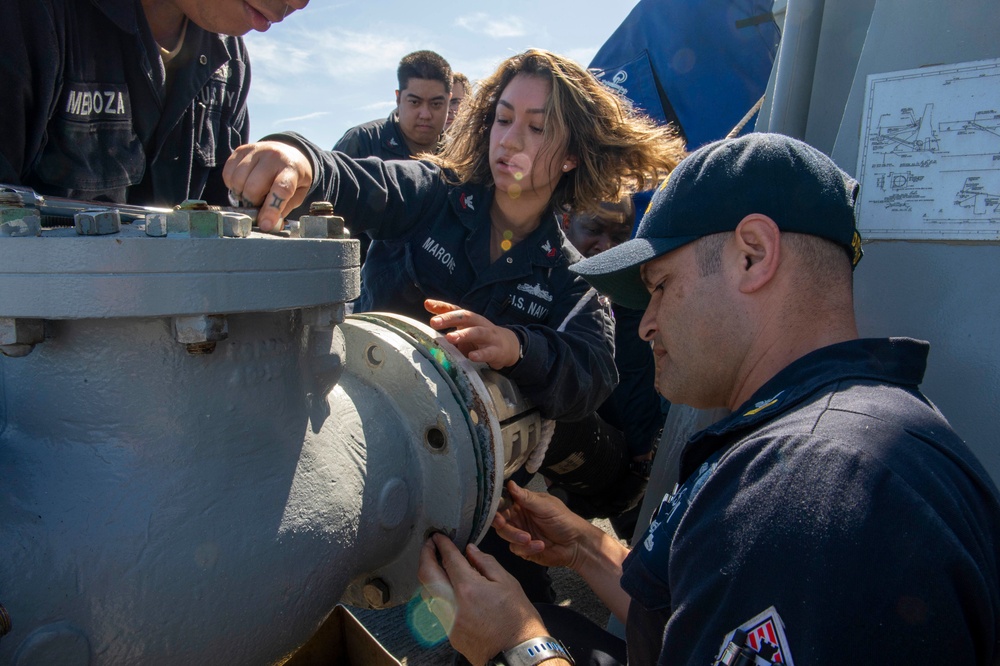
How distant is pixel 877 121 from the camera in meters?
1.66

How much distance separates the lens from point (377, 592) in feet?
4.32

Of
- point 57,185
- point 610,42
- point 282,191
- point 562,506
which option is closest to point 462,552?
point 562,506

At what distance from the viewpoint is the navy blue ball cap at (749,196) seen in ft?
3.60

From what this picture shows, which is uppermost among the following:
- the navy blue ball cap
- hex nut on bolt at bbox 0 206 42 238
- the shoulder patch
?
the navy blue ball cap

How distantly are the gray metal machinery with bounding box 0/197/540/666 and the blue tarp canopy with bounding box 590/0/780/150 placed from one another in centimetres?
379

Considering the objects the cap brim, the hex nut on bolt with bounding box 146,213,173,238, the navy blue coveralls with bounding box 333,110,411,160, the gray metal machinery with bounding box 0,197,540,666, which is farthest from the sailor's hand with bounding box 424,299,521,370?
the navy blue coveralls with bounding box 333,110,411,160

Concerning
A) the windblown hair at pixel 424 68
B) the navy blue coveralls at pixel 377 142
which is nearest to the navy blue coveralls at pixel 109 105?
the navy blue coveralls at pixel 377 142

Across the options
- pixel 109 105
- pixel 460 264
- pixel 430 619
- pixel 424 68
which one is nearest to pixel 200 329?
pixel 109 105

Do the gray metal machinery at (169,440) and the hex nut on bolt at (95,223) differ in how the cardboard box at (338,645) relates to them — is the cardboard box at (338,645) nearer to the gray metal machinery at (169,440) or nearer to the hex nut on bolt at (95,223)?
the gray metal machinery at (169,440)

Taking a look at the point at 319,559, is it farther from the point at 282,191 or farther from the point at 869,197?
the point at 869,197

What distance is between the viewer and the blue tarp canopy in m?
4.21

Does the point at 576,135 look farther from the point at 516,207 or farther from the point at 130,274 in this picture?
the point at 130,274

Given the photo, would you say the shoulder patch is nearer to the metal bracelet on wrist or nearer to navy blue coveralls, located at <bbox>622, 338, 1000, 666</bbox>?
navy blue coveralls, located at <bbox>622, 338, 1000, 666</bbox>

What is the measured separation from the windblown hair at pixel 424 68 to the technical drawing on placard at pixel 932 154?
361 centimetres
